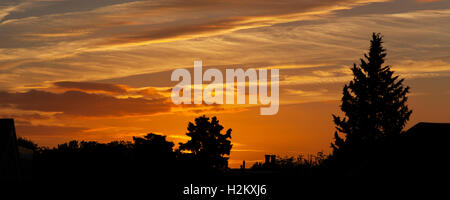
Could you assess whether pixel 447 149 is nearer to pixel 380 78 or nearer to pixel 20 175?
pixel 20 175

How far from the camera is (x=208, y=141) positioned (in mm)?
89875

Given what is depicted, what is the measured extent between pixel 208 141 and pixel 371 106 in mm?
29636

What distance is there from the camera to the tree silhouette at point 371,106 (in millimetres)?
64625

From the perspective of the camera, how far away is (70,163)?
53.7 metres

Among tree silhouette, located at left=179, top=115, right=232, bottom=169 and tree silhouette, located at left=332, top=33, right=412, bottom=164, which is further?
tree silhouette, located at left=179, top=115, right=232, bottom=169

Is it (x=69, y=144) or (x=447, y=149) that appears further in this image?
(x=69, y=144)

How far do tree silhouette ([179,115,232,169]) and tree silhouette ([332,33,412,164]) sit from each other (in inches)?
978

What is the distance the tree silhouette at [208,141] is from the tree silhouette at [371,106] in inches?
978

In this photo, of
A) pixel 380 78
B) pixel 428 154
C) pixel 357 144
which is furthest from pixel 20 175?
pixel 380 78

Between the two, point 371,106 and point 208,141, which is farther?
point 208,141

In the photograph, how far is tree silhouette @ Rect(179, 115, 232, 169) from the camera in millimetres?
88375

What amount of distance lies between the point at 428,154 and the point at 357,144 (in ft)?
102
